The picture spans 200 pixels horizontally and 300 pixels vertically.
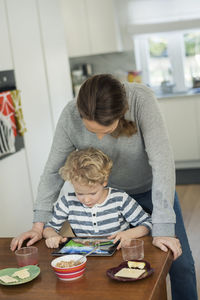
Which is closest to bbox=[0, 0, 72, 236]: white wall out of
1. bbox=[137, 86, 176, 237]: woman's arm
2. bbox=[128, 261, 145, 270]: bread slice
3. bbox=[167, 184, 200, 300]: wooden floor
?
bbox=[167, 184, 200, 300]: wooden floor

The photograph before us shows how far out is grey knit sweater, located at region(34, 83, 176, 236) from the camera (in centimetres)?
178

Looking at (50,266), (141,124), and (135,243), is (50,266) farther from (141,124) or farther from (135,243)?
(141,124)

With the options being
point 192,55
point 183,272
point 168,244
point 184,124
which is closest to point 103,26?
point 192,55

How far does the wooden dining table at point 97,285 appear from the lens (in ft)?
4.56

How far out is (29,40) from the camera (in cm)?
383

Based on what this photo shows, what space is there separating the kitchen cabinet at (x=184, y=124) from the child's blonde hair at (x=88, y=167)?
392 centimetres

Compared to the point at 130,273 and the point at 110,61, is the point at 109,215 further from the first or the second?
the point at 110,61

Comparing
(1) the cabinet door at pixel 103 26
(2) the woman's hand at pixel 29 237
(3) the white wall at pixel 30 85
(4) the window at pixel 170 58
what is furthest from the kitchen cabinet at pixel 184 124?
(2) the woman's hand at pixel 29 237

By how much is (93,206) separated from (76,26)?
14.0ft

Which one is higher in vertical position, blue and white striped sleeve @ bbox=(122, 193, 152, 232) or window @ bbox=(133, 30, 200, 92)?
window @ bbox=(133, 30, 200, 92)

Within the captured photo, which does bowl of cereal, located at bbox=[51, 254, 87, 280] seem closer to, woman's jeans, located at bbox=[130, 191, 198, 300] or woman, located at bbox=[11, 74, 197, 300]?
woman, located at bbox=[11, 74, 197, 300]

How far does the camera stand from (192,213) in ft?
14.2

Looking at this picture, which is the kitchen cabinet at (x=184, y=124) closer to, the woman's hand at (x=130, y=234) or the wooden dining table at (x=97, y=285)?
the woman's hand at (x=130, y=234)

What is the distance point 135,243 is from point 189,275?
1.65 feet
